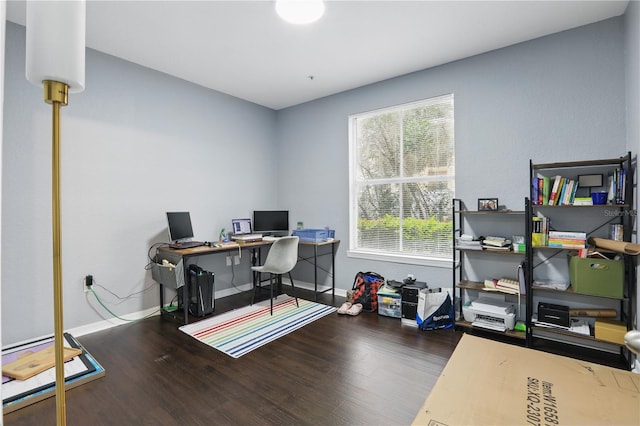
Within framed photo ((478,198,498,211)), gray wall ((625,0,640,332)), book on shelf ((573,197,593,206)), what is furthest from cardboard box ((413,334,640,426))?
framed photo ((478,198,498,211))

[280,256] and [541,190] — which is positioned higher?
[541,190]

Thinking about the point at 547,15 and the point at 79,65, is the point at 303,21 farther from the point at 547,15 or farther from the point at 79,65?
the point at 79,65

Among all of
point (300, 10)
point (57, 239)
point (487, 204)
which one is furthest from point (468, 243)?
point (57, 239)

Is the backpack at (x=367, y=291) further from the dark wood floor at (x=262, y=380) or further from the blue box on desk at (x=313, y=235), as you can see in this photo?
the blue box on desk at (x=313, y=235)

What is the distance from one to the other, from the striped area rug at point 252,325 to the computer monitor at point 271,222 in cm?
103

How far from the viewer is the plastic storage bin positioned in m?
3.40

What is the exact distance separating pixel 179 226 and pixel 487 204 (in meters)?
3.12

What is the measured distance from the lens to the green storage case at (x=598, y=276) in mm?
2373

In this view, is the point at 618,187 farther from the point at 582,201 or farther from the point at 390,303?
the point at 390,303

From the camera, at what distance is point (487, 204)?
10.0ft

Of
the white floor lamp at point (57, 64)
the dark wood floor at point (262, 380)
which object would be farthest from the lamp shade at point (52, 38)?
the dark wood floor at point (262, 380)

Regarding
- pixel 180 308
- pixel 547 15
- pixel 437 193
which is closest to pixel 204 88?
pixel 180 308

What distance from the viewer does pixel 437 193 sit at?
11.9ft

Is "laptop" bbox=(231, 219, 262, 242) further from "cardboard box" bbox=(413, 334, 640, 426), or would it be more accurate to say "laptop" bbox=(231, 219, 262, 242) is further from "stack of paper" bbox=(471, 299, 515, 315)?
"cardboard box" bbox=(413, 334, 640, 426)
